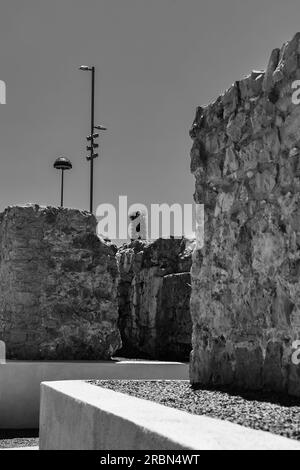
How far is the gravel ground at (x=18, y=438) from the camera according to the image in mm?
5855

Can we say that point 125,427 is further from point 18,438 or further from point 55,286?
point 55,286

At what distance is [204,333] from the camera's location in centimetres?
450

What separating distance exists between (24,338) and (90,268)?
108cm

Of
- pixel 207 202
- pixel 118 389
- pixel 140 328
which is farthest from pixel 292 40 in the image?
pixel 140 328

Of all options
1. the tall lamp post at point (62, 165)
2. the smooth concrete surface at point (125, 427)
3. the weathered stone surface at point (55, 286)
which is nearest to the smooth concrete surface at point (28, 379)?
the weathered stone surface at point (55, 286)

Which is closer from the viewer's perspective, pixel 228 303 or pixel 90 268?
pixel 228 303

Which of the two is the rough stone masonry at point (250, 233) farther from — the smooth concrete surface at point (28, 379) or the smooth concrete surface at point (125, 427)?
the smooth concrete surface at point (28, 379)

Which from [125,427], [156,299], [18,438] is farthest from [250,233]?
[156,299]

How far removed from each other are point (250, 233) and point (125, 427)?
1.74 meters

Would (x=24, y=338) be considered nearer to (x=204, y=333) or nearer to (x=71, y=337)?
(x=71, y=337)

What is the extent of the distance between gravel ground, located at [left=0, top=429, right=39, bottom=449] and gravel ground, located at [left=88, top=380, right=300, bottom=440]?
5.78 feet

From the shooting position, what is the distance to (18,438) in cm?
635

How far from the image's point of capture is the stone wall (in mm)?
8734

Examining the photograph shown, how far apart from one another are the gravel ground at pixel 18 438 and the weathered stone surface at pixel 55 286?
112cm
